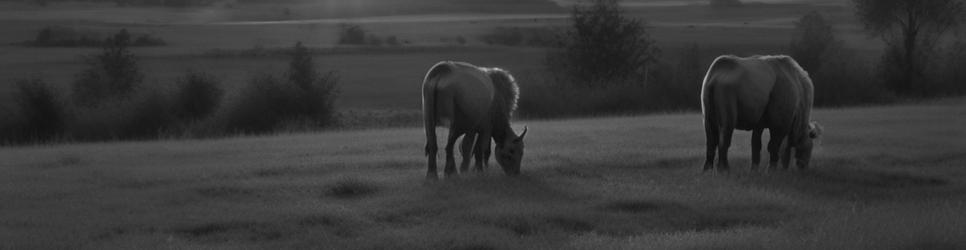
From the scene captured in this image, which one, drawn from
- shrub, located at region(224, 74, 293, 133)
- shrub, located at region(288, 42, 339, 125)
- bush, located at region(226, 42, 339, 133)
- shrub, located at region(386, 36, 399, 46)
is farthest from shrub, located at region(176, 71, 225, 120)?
shrub, located at region(386, 36, 399, 46)

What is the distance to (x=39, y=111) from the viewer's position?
124ft

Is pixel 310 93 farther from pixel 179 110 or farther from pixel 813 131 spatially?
pixel 813 131

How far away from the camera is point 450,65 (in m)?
16.7

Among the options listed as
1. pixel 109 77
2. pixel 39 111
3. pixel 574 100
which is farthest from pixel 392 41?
pixel 39 111

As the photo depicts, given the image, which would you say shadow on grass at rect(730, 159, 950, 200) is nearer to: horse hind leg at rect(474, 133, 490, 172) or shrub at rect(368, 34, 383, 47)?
horse hind leg at rect(474, 133, 490, 172)

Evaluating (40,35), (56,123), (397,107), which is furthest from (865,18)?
(40,35)

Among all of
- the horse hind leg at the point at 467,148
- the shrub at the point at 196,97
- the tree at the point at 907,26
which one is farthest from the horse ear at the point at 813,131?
the tree at the point at 907,26

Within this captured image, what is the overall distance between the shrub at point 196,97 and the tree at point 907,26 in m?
31.6

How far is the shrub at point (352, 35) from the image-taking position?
301ft

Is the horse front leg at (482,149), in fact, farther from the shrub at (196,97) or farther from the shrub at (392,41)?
the shrub at (392,41)

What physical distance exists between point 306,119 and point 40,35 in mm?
47966

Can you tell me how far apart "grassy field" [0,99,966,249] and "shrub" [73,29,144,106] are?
23.1m

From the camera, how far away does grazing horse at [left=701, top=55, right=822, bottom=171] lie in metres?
16.9

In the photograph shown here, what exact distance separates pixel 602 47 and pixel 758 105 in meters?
35.7
